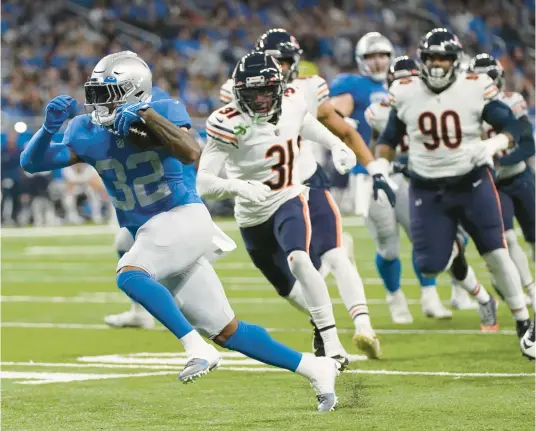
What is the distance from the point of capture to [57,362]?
7.34 meters

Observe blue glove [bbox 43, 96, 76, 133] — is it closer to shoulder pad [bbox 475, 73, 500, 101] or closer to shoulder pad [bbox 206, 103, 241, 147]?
shoulder pad [bbox 206, 103, 241, 147]

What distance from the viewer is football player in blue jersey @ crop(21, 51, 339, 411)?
5102mm

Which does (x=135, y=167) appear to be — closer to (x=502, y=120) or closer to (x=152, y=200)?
(x=152, y=200)

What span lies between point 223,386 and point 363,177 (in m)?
3.14

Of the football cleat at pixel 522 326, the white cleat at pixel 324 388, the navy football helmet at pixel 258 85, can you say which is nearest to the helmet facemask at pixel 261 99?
the navy football helmet at pixel 258 85

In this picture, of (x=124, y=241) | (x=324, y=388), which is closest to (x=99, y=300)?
(x=124, y=241)

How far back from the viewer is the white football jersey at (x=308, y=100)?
7082mm

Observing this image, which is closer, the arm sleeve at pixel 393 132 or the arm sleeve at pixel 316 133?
the arm sleeve at pixel 316 133

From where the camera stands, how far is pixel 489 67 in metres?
8.60

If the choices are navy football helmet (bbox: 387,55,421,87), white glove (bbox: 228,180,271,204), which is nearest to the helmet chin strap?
white glove (bbox: 228,180,271,204)

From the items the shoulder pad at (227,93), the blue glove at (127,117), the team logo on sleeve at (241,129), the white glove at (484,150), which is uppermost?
the shoulder pad at (227,93)

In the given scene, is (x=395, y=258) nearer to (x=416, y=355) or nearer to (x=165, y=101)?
(x=416, y=355)

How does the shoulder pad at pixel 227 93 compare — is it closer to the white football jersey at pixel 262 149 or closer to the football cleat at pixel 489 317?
the white football jersey at pixel 262 149

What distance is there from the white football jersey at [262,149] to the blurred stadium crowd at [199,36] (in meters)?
13.7
